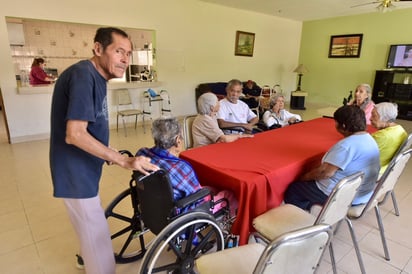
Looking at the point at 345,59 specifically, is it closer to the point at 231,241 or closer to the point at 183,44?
the point at 183,44

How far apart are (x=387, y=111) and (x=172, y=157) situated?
2.17m

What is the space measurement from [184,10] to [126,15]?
1.45 m

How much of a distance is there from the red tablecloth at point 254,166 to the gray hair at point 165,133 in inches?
14.4

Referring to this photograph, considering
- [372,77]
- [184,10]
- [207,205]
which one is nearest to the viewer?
[207,205]

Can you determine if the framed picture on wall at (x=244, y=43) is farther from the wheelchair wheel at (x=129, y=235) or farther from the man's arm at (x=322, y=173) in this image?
the wheelchair wheel at (x=129, y=235)

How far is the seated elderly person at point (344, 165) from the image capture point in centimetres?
156

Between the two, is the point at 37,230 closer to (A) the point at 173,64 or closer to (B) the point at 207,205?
(B) the point at 207,205

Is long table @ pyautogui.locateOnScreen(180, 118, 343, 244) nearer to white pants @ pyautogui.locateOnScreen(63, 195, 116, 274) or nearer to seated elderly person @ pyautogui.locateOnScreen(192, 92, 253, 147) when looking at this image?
seated elderly person @ pyautogui.locateOnScreen(192, 92, 253, 147)

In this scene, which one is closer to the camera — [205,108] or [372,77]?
[205,108]

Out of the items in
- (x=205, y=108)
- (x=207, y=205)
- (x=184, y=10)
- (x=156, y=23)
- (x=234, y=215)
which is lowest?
(x=234, y=215)

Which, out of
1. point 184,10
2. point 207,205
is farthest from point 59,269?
point 184,10

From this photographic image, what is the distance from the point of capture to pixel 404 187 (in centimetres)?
299

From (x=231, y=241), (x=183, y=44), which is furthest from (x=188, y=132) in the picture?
(x=183, y=44)

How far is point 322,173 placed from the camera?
1.66 meters
